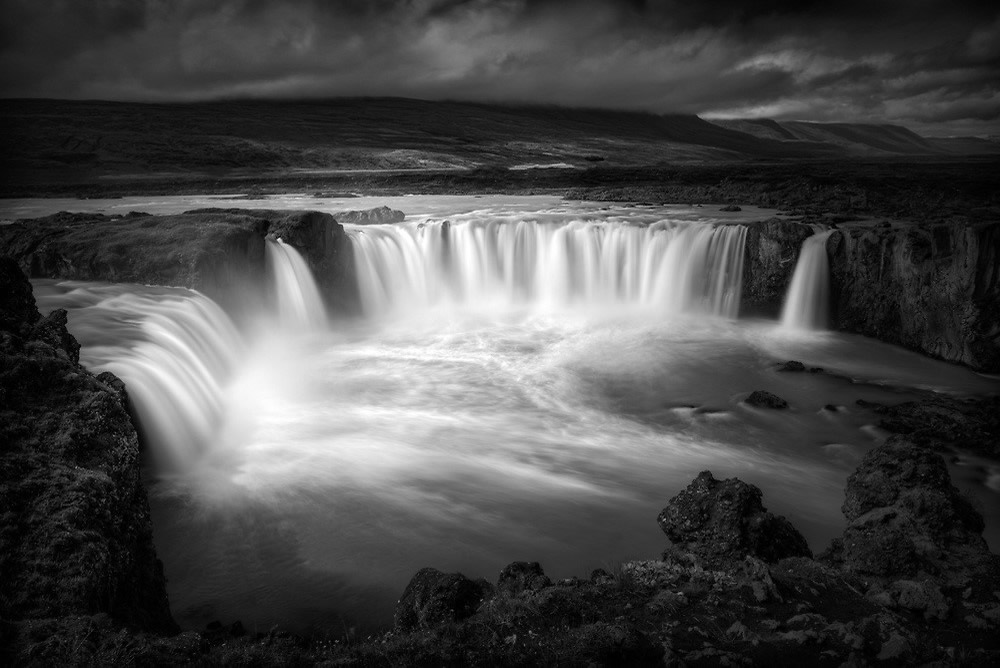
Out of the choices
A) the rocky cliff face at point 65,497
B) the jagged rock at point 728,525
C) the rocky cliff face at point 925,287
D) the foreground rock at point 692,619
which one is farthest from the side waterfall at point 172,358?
the rocky cliff face at point 925,287

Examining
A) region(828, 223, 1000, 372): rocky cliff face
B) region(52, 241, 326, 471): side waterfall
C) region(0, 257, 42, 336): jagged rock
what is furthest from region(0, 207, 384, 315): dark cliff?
region(828, 223, 1000, 372): rocky cliff face

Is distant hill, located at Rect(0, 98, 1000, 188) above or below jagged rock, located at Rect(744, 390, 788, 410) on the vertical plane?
above

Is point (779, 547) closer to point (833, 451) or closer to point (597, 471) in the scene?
point (597, 471)

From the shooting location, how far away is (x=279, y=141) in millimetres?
100625

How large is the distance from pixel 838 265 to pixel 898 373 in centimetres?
347

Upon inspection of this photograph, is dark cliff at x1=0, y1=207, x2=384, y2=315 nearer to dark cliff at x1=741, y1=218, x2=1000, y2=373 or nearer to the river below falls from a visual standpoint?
the river below falls

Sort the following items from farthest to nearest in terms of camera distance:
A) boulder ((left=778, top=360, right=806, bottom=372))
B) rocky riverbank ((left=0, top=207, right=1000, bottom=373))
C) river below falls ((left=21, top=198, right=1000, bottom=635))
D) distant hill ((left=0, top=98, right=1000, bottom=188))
→ distant hill ((left=0, top=98, right=1000, bottom=188)) < boulder ((left=778, top=360, right=806, bottom=372)) < rocky riverbank ((left=0, top=207, right=1000, bottom=373)) < river below falls ((left=21, top=198, right=1000, bottom=635))

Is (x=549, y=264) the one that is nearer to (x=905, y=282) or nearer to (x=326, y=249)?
(x=326, y=249)

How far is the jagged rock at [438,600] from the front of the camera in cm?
390

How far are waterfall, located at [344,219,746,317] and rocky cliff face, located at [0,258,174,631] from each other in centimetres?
1229

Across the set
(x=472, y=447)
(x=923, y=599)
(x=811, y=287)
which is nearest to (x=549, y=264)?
(x=811, y=287)

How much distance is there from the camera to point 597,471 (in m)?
8.30

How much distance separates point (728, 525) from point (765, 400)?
20.5 feet

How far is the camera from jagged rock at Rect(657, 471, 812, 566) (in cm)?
485
